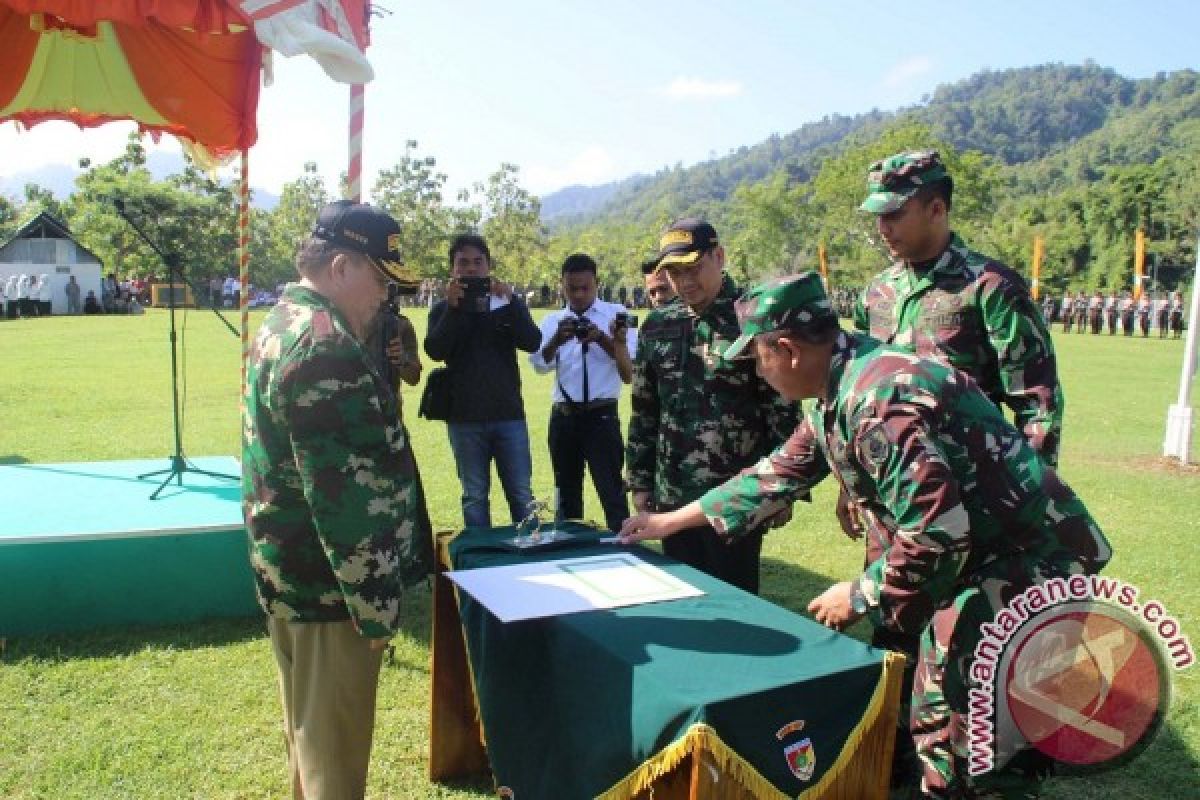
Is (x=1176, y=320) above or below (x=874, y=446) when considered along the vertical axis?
above

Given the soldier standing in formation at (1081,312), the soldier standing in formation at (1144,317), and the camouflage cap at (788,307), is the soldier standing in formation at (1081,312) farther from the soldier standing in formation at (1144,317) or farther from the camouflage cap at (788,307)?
the camouflage cap at (788,307)

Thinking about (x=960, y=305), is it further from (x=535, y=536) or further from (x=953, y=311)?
(x=535, y=536)

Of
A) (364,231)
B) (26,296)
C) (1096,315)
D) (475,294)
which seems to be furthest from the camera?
(1096,315)

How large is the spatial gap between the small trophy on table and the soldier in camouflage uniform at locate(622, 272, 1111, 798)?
39.6 inches

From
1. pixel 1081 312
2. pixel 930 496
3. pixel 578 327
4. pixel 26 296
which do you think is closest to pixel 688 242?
pixel 930 496

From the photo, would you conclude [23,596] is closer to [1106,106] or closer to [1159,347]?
[1159,347]

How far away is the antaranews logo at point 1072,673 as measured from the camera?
188cm

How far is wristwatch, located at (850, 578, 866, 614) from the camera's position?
1.93 meters

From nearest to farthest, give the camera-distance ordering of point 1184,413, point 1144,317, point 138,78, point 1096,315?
point 138,78
point 1184,413
point 1144,317
point 1096,315

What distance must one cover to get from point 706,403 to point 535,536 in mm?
814

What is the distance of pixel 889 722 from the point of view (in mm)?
1919

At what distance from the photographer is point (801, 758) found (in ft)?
5.90

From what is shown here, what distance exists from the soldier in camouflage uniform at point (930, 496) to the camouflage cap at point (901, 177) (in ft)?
3.11

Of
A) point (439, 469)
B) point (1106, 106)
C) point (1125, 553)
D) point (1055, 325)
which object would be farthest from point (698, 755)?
point (1106, 106)
